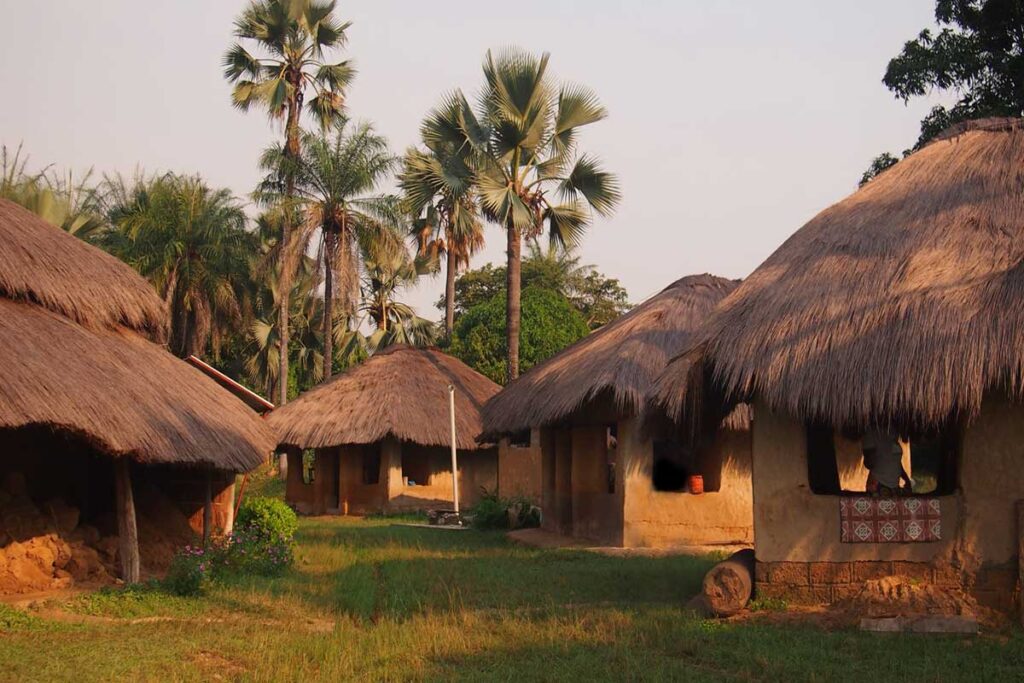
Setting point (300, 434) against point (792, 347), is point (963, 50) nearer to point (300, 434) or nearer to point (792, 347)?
point (792, 347)

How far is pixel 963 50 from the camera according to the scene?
2008 cm

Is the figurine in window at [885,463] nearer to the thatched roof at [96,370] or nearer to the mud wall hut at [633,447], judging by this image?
the mud wall hut at [633,447]

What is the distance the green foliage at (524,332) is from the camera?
107 ft

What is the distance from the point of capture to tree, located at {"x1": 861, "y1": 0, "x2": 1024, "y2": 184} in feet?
64.4

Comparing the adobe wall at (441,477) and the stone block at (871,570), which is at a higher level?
the adobe wall at (441,477)

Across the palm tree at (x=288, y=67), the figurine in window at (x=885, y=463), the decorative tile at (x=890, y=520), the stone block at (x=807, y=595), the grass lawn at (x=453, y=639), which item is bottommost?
the grass lawn at (x=453, y=639)

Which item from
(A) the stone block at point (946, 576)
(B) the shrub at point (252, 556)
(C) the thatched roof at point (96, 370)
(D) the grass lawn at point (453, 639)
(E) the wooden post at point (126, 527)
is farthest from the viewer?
(B) the shrub at point (252, 556)

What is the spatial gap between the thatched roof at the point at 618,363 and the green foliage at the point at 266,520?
424cm

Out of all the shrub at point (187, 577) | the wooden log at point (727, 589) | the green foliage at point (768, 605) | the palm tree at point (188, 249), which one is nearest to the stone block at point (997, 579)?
the green foliage at point (768, 605)

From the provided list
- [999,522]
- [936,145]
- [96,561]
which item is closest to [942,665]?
[999,522]

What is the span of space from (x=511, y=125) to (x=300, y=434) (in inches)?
364

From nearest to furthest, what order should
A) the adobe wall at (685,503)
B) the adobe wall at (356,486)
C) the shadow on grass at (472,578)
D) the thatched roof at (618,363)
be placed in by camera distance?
the shadow on grass at (472,578), the thatched roof at (618,363), the adobe wall at (685,503), the adobe wall at (356,486)

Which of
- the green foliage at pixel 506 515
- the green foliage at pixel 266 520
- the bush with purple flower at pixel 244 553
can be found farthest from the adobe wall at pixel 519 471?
the bush with purple flower at pixel 244 553

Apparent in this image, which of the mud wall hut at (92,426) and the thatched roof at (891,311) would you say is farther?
the mud wall hut at (92,426)
